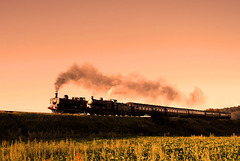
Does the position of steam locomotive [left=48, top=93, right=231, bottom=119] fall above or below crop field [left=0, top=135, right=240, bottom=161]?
above

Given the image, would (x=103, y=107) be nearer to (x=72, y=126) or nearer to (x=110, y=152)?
(x=72, y=126)

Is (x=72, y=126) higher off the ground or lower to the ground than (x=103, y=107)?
lower

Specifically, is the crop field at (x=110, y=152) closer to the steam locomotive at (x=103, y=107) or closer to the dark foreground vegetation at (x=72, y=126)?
the dark foreground vegetation at (x=72, y=126)

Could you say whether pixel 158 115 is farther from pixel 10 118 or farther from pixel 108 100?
pixel 10 118

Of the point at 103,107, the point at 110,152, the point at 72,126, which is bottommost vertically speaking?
the point at 110,152

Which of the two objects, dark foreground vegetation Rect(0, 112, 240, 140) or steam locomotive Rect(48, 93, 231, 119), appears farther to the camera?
steam locomotive Rect(48, 93, 231, 119)

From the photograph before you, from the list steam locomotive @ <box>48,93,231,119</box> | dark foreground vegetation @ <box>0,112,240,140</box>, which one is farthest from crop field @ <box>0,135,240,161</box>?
steam locomotive @ <box>48,93,231,119</box>

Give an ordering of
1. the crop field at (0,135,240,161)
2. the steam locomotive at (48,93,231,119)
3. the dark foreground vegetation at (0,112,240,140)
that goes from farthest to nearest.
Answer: the steam locomotive at (48,93,231,119), the dark foreground vegetation at (0,112,240,140), the crop field at (0,135,240,161)

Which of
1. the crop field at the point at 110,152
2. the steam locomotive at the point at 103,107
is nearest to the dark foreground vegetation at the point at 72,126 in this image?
the steam locomotive at the point at 103,107

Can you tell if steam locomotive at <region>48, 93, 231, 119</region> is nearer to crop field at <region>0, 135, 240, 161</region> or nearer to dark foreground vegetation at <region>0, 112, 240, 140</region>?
dark foreground vegetation at <region>0, 112, 240, 140</region>

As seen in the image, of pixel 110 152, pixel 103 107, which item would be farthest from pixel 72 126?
pixel 110 152

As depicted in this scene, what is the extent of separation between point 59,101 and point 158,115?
64.0 feet

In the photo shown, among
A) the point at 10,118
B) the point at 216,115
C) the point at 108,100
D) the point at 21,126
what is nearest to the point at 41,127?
the point at 21,126

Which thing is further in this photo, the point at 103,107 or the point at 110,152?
the point at 103,107
